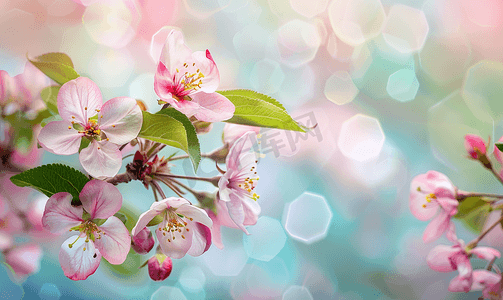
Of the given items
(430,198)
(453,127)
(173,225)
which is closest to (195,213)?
(173,225)

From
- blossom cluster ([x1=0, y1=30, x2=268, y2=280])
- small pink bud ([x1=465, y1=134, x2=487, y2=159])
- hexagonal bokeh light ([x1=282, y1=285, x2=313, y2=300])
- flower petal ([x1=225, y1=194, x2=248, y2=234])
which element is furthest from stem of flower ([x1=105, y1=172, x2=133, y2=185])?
small pink bud ([x1=465, y1=134, x2=487, y2=159])

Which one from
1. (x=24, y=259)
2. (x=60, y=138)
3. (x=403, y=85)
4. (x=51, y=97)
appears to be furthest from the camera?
(x=403, y=85)

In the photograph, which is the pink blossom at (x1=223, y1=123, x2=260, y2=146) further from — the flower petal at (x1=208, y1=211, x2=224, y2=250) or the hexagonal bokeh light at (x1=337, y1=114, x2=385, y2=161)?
the hexagonal bokeh light at (x1=337, y1=114, x2=385, y2=161)

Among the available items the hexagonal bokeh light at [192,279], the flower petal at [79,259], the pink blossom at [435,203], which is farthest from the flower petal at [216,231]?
the pink blossom at [435,203]

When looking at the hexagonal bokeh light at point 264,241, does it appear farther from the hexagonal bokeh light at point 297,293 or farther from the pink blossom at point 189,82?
the pink blossom at point 189,82

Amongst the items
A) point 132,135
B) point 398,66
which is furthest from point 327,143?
point 132,135

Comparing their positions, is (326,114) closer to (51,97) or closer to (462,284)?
(462,284)
